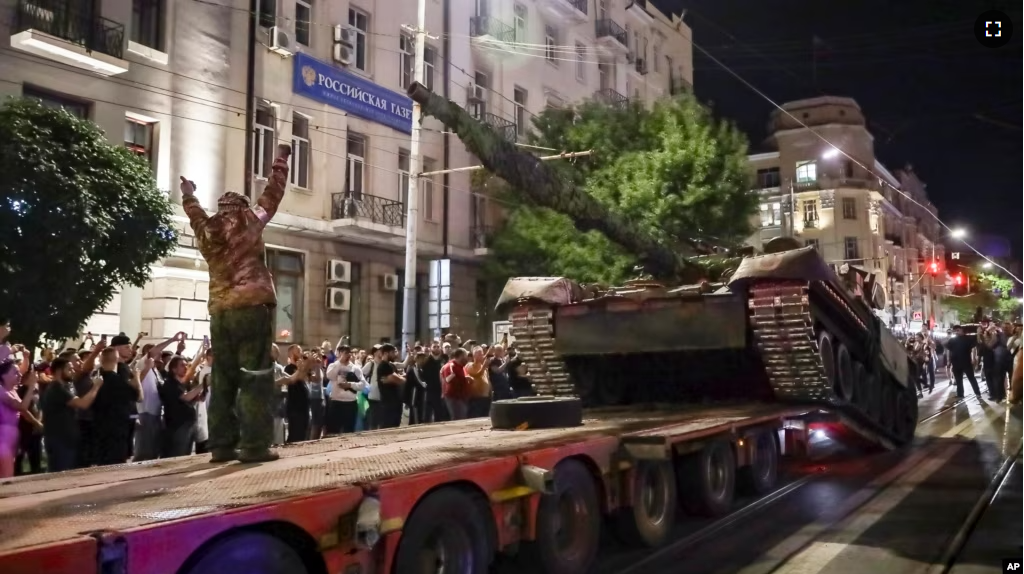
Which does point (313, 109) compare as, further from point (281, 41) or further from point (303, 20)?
point (303, 20)

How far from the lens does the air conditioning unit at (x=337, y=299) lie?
63.9 ft

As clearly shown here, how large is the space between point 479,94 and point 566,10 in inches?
216

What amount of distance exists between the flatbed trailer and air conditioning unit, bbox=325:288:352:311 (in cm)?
1177

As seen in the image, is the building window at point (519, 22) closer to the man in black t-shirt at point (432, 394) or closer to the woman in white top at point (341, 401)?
the man in black t-shirt at point (432, 394)

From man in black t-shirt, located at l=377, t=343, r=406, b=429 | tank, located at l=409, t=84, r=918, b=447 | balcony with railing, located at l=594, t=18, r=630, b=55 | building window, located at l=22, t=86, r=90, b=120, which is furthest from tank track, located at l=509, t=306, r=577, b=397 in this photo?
balcony with railing, located at l=594, t=18, r=630, b=55

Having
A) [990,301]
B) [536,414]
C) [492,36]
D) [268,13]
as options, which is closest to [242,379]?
[536,414]

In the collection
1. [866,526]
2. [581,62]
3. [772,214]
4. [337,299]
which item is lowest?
[866,526]

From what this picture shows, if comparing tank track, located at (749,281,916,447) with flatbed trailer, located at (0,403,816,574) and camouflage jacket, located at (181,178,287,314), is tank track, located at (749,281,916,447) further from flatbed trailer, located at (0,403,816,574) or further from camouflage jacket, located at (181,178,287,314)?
camouflage jacket, located at (181,178,287,314)

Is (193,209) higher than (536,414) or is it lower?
higher

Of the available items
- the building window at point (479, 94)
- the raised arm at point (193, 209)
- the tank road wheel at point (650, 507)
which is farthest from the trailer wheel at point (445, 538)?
the building window at point (479, 94)

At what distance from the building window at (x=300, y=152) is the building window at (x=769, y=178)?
37124 millimetres

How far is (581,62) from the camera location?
2991 centimetres

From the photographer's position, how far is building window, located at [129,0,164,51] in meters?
15.7

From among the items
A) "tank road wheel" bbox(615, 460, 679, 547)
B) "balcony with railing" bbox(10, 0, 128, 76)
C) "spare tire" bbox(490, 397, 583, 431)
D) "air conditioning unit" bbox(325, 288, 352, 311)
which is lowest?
"tank road wheel" bbox(615, 460, 679, 547)
